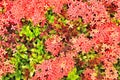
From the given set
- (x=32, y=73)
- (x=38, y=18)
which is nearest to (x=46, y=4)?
(x=38, y=18)

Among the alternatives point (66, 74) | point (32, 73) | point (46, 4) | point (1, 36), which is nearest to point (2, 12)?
point (1, 36)

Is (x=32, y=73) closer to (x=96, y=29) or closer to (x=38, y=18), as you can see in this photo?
(x=38, y=18)

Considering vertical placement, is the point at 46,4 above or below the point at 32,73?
above

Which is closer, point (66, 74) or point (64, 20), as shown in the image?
point (66, 74)

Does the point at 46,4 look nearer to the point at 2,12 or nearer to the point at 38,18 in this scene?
the point at 38,18

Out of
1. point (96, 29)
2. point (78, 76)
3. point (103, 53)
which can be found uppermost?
point (96, 29)

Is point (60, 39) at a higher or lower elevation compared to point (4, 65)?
higher
